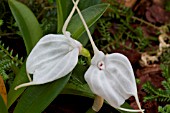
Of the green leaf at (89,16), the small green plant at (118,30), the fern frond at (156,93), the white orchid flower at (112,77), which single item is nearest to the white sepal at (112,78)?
the white orchid flower at (112,77)

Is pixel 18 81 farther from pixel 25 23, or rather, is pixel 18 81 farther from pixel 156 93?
pixel 156 93

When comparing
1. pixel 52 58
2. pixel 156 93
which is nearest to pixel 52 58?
pixel 52 58

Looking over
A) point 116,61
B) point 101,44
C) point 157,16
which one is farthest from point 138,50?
point 116,61

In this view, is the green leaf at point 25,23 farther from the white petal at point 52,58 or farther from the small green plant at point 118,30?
the small green plant at point 118,30

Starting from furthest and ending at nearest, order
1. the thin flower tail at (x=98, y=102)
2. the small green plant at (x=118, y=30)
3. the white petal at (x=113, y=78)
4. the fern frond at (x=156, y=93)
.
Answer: the small green plant at (x=118, y=30)
the fern frond at (x=156, y=93)
the thin flower tail at (x=98, y=102)
the white petal at (x=113, y=78)

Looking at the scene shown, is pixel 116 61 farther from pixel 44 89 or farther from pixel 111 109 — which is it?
pixel 111 109

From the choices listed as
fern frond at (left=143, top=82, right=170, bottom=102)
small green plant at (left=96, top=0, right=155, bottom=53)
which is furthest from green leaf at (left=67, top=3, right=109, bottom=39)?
small green plant at (left=96, top=0, right=155, bottom=53)
